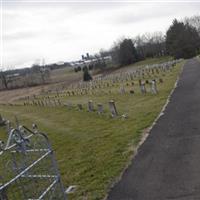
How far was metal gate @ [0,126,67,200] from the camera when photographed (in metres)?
7.23

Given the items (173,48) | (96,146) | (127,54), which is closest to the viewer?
(96,146)

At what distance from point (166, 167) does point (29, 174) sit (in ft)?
11.2

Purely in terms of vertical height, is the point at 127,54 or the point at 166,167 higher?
the point at 127,54

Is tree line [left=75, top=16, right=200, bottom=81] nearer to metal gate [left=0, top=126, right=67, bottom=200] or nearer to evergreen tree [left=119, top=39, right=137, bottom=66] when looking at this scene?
evergreen tree [left=119, top=39, right=137, bottom=66]

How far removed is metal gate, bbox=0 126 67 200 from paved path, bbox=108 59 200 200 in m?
1.34

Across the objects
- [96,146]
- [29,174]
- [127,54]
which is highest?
[127,54]

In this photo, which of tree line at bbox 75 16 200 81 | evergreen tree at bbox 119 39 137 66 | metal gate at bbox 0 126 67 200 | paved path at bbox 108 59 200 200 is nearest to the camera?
metal gate at bbox 0 126 67 200

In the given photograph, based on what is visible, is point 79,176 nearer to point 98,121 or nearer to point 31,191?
point 31,191

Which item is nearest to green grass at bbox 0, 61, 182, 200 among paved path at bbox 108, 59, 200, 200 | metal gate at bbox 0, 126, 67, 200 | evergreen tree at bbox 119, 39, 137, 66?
paved path at bbox 108, 59, 200, 200

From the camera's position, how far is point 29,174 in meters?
10.1

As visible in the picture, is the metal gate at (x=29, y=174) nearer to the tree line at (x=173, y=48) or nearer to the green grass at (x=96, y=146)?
the green grass at (x=96, y=146)

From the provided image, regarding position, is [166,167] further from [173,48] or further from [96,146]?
[173,48]

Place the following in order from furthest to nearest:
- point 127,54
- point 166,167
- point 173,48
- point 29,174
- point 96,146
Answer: point 127,54
point 173,48
point 96,146
point 29,174
point 166,167

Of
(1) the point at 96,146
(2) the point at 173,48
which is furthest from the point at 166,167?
(2) the point at 173,48
